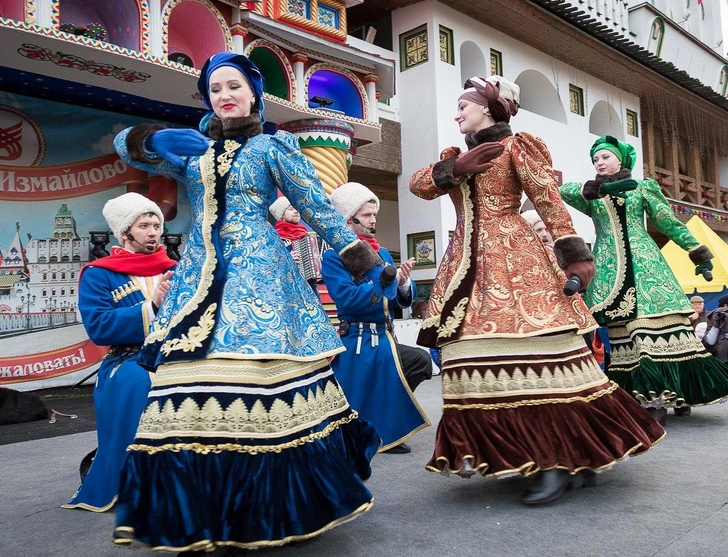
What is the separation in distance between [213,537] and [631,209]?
133 inches

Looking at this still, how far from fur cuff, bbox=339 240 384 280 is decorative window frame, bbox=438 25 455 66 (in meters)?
10.0

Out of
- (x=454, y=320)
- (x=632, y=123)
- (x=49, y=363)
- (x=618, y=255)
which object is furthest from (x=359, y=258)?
(x=632, y=123)

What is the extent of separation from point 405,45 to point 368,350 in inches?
361

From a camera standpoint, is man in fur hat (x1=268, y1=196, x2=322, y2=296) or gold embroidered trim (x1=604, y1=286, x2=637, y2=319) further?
gold embroidered trim (x1=604, y1=286, x2=637, y2=319)

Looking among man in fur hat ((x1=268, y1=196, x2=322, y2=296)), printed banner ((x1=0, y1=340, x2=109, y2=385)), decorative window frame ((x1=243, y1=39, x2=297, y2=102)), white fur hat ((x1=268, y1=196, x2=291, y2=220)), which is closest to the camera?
man in fur hat ((x1=268, y1=196, x2=322, y2=296))

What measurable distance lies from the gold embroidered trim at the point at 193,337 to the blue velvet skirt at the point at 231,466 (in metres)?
0.06

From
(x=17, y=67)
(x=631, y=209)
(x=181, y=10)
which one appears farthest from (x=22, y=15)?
(x=631, y=209)

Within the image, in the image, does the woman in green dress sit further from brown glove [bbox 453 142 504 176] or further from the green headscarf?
brown glove [bbox 453 142 504 176]

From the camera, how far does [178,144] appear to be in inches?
87.6

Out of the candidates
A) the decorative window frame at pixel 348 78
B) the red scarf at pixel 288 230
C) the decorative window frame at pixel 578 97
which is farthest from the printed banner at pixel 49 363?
the decorative window frame at pixel 578 97

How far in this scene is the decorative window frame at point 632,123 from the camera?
51.8ft

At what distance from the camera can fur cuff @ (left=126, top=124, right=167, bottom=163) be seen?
233 centimetres

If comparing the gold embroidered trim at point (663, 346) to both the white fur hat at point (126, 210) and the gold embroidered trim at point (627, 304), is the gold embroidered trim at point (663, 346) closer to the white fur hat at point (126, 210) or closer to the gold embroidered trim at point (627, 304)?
the gold embroidered trim at point (627, 304)

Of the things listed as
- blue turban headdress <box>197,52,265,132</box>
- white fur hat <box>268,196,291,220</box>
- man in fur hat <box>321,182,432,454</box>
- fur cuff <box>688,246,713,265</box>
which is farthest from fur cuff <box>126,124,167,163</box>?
fur cuff <box>688,246,713,265</box>
